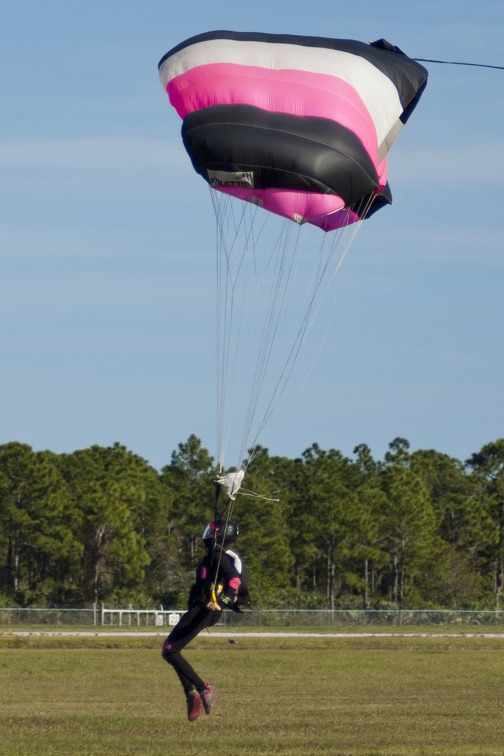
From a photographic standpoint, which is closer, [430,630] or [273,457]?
[430,630]

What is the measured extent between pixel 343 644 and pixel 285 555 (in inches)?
1023

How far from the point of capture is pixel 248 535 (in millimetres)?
69625

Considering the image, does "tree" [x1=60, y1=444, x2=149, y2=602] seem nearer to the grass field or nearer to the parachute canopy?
the grass field

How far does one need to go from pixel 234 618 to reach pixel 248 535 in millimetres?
12952

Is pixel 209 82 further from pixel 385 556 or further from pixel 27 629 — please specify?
pixel 385 556

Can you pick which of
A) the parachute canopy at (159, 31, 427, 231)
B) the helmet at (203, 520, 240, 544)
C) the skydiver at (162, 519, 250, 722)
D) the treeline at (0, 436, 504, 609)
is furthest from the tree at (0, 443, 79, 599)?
the helmet at (203, 520, 240, 544)

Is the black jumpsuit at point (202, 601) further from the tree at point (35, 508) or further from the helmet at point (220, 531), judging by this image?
the tree at point (35, 508)

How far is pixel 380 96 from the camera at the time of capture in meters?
17.3

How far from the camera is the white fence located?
183 ft

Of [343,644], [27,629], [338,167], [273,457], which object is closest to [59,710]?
[338,167]

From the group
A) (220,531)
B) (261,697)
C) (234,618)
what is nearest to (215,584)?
(220,531)

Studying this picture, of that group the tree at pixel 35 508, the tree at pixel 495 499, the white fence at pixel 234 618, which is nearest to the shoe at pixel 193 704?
the white fence at pixel 234 618

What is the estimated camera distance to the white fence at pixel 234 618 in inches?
2200

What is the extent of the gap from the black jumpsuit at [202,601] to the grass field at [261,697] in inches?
44.0
